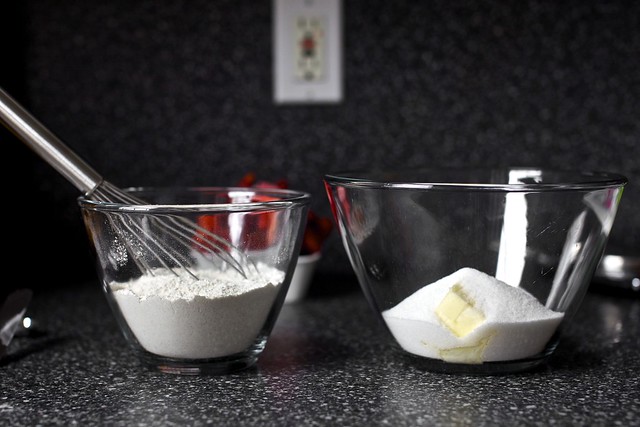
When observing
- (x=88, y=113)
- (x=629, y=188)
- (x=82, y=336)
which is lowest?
(x=82, y=336)

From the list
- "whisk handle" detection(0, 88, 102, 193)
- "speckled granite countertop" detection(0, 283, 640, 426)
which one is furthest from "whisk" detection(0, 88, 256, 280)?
"speckled granite countertop" detection(0, 283, 640, 426)

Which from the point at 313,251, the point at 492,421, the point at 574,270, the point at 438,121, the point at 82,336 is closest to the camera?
the point at 492,421

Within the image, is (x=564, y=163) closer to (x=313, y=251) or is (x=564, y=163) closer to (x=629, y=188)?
(x=629, y=188)

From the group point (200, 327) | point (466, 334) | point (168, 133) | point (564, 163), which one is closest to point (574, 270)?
point (466, 334)

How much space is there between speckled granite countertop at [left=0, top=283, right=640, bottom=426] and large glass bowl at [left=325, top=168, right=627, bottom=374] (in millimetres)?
33

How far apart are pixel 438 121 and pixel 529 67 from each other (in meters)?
0.14

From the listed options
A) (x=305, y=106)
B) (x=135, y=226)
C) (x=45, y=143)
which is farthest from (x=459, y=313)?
(x=305, y=106)

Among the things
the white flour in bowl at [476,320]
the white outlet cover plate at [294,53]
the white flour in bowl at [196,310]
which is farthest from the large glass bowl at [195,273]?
the white outlet cover plate at [294,53]

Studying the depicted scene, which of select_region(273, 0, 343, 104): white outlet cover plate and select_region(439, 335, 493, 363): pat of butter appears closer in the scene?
select_region(439, 335, 493, 363): pat of butter

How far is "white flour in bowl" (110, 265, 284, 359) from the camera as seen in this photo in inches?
26.7

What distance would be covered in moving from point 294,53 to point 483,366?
58 cm

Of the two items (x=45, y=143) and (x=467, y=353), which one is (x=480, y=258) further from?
(x=45, y=143)

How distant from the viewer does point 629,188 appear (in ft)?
3.71

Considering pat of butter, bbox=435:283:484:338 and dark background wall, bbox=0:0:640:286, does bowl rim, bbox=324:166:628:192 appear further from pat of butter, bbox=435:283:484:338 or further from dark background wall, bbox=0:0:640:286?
dark background wall, bbox=0:0:640:286
